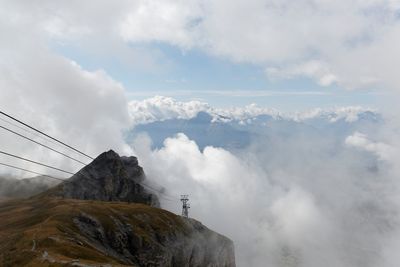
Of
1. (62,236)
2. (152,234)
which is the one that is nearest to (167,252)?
(152,234)

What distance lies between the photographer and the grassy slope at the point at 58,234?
299 ft

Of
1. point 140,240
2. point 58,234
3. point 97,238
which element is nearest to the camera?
point 58,234

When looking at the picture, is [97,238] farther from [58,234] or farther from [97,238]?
[58,234]

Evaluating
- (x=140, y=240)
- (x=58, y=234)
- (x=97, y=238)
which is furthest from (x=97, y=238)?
(x=58, y=234)

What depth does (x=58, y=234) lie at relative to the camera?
109 meters

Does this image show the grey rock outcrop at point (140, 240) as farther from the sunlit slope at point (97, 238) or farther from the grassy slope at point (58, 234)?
the grassy slope at point (58, 234)

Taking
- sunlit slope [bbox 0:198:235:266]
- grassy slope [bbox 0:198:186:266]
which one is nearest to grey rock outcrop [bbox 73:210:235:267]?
sunlit slope [bbox 0:198:235:266]

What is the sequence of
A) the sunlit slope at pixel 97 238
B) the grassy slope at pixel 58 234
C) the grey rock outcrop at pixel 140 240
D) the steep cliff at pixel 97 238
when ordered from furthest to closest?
the grey rock outcrop at pixel 140 240, the sunlit slope at pixel 97 238, the steep cliff at pixel 97 238, the grassy slope at pixel 58 234

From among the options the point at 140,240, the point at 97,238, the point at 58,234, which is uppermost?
the point at 140,240

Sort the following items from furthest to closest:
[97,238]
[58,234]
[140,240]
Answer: [140,240] < [97,238] < [58,234]

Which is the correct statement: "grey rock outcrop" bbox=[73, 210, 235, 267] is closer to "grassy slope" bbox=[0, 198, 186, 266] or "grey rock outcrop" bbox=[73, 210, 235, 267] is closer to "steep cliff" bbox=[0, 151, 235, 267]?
"steep cliff" bbox=[0, 151, 235, 267]

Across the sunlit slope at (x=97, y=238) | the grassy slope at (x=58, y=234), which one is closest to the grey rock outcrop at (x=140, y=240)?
the sunlit slope at (x=97, y=238)

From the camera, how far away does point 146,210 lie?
18312 centimetres

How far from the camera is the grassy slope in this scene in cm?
9125
